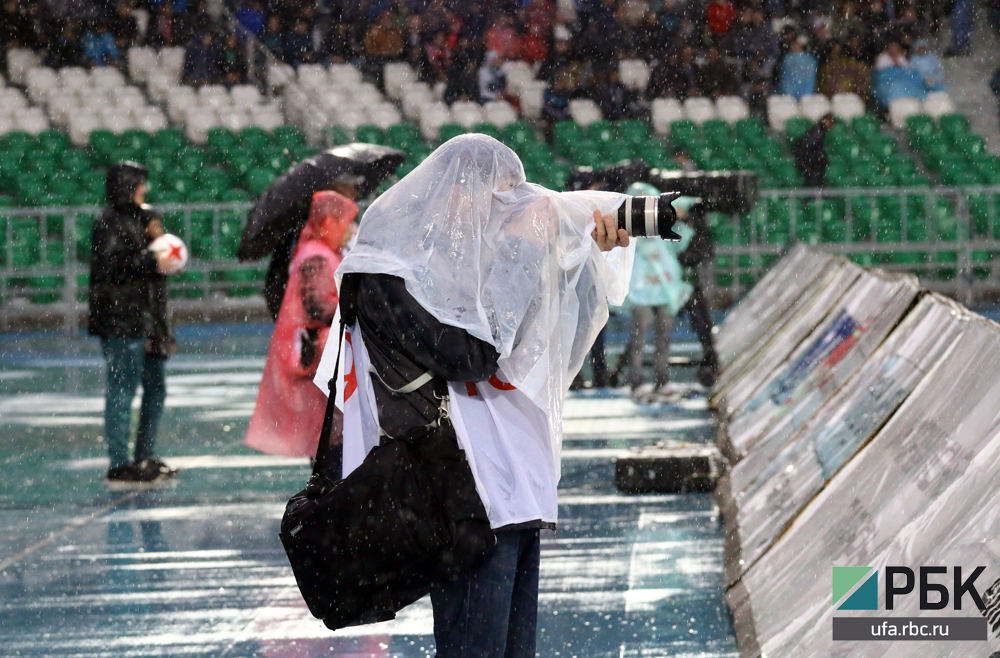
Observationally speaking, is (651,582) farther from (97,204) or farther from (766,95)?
(766,95)

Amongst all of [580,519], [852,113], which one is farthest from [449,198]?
[852,113]

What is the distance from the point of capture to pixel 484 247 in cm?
340

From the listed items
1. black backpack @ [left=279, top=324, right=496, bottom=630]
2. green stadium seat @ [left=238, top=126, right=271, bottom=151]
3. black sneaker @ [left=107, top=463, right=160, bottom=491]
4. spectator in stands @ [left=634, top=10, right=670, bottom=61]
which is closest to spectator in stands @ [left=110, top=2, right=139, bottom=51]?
green stadium seat @ [left=238, top=126, right=271, bottom=151]

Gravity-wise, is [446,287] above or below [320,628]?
above

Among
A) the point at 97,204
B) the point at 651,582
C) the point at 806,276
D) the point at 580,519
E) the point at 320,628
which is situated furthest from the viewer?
the point at 97,204

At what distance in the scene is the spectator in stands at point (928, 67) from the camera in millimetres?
22609

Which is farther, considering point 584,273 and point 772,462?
point 772,462

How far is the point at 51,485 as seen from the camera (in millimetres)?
8203

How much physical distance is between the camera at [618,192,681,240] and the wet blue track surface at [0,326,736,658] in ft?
6.19

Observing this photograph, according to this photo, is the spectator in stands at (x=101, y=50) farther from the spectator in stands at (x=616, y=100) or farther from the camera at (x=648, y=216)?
the camera at (x=648, y=216)

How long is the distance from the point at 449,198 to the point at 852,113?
1986cm

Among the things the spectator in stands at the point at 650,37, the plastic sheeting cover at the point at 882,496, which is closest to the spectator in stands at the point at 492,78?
the spectator in stands at the point at 650,37

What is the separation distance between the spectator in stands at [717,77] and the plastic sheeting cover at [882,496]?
18789mm

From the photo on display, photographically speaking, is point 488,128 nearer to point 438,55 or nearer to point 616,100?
point 616,100
